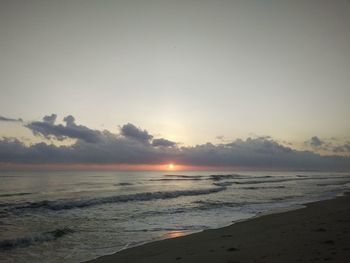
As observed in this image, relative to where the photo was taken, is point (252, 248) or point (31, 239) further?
point (31, 239)

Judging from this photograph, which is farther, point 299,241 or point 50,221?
point 50,221

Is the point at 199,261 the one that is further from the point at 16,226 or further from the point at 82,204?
the point at 82,204

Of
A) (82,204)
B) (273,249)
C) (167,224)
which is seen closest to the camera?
(273,249)

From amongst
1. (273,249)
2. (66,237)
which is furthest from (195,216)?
(273,249)

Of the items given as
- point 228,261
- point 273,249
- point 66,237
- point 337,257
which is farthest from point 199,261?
point 66,237

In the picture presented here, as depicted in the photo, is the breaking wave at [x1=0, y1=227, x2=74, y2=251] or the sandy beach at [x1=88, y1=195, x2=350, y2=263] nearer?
the sandy beach at [x1=88, y1=195, x2=350, y2=263]

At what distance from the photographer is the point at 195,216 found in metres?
21.3

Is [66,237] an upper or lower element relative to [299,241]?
lower

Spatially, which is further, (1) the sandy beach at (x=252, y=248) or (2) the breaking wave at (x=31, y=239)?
(2) the breaking wave at (x=31, y=239)

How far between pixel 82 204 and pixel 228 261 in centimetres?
2428

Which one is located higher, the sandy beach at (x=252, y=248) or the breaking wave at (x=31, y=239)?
the sandy beach at (x=252, y=248)

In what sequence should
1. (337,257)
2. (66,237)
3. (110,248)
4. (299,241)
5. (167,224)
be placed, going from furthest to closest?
1. (167,224)
2. (66,237)
3. (110,248)
4. (299,241)
5. (337,257)

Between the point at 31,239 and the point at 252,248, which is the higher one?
the point at 252,248

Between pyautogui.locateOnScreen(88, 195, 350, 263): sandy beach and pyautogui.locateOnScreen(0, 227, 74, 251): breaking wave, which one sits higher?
pyautogui.locateOnScreen(88, 195, 350, 263): sandy beach
